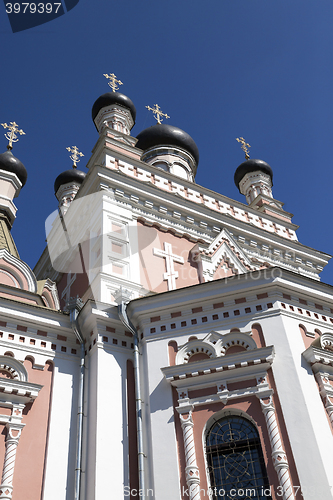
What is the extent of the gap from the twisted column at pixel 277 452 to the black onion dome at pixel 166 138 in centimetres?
842

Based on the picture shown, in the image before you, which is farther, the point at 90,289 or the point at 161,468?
the point at 90,289

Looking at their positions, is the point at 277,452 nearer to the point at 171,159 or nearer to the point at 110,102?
the point at 171,159

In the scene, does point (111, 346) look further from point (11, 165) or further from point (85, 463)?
point (11, 165)

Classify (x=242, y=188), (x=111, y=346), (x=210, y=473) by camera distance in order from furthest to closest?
(x=242, y=188)
(x=111, y=346)
(x=210, y=473)

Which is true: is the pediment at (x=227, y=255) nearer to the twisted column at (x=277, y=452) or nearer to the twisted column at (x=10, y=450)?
the twisted column at (x=277, y=452)

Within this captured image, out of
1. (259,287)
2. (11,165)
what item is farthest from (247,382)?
(11,165)

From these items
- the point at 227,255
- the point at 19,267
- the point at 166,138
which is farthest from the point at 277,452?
the point at 166,138

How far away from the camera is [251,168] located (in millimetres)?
13664

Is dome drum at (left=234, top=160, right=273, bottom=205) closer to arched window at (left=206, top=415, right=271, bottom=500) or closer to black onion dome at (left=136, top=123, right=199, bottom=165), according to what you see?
black onion dome at (left=136, top=123, right=199, bottom=165)

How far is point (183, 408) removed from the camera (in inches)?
219

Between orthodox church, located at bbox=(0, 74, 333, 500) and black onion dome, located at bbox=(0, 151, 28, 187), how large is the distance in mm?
3209

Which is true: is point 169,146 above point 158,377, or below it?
above

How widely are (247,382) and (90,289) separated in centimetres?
272

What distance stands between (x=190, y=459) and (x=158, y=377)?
39.2 inches
